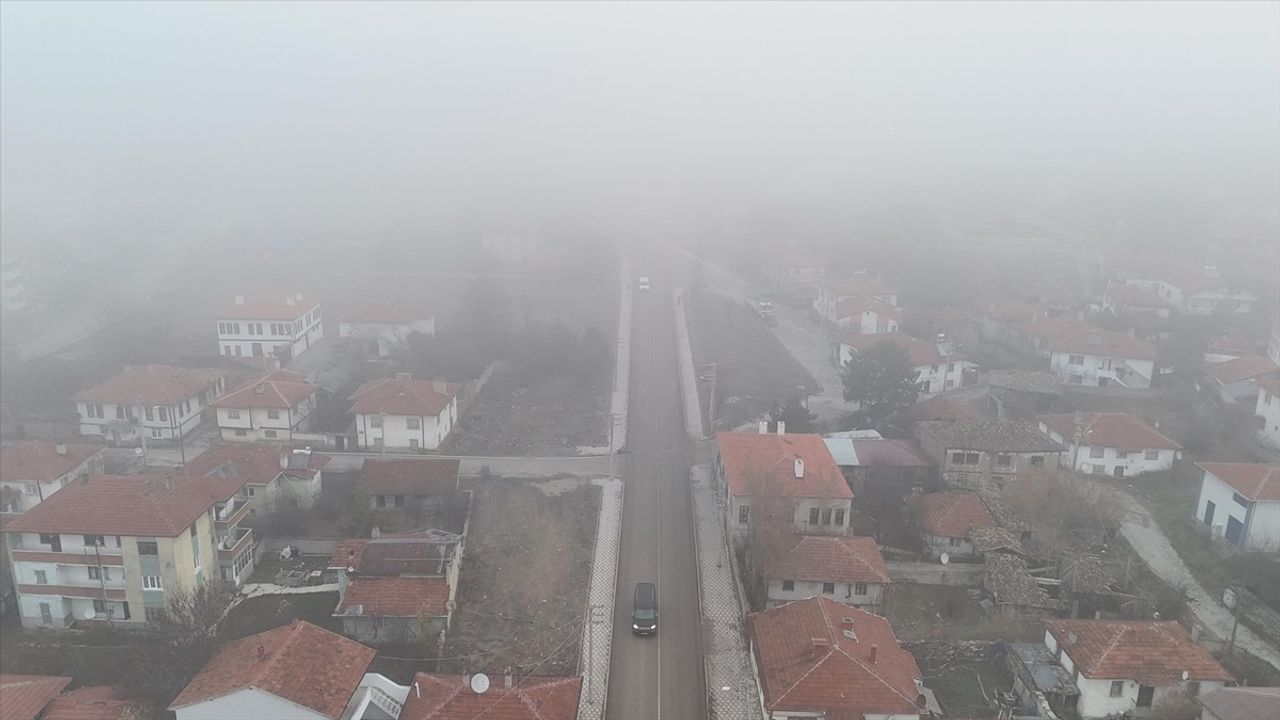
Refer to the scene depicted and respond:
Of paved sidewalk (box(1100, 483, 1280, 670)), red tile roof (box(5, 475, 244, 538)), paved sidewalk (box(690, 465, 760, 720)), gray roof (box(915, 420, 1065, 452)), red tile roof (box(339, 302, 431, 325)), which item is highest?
red tile roof (box(339, 302, 431, 325))

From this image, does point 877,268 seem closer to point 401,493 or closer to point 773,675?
point 401,493

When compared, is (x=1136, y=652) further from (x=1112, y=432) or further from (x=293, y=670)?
(x=293, y=670)

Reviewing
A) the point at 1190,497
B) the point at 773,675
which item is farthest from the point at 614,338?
the point at 773,675

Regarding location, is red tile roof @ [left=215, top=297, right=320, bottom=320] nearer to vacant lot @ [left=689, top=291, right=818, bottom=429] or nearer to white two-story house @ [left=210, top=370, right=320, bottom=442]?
white two-story house @ [left=210, top=370, right=320, bottom=442]

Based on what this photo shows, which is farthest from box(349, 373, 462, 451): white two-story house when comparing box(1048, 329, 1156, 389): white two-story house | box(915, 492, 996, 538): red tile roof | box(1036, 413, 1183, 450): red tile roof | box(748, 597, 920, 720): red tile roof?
box(1048, 329, 1156, 389): white two-story house

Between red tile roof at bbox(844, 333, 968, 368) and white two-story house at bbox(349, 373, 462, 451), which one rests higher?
red tile roof at bbox(844, 333, 968, 368)

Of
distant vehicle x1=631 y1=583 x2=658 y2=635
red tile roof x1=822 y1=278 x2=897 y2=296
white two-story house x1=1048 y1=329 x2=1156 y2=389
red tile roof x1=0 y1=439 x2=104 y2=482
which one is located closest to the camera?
distant vehicle x1=631 y1=583 x2=658 y2=635

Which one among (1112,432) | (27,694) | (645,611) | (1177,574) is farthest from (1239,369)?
(27,694)
